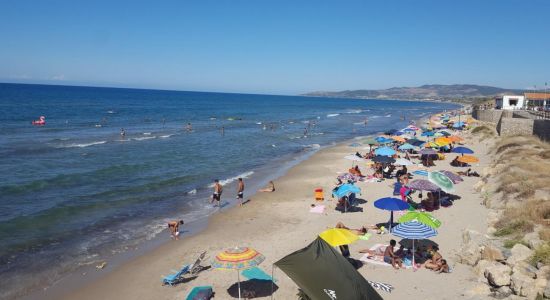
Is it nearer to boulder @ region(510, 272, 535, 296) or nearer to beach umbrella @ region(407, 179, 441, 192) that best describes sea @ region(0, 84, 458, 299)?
beach umbrella @ region(407, 179, 441, 192)

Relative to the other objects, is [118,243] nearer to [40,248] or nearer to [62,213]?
[40,248]

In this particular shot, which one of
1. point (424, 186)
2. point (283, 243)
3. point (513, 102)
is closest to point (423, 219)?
point (283, 243)

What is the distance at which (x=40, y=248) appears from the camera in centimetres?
1452

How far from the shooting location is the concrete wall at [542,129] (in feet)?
93.2

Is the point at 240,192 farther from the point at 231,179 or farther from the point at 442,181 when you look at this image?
the point at 442,181

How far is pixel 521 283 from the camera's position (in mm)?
8938

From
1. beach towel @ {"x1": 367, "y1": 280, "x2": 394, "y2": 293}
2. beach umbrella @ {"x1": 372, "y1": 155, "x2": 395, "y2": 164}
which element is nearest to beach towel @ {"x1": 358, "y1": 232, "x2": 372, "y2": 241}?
beach towel @ {"x1": 367, "y1": 280, "x2": 394, "y2": 293}

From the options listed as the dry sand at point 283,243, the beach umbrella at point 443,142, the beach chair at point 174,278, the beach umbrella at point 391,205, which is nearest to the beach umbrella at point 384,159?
the dry sand at point 283,243

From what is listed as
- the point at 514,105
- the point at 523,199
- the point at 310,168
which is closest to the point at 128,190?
the point at 310,168

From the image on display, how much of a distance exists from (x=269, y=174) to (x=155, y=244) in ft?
44.4

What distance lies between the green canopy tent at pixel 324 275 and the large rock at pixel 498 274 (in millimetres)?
3892

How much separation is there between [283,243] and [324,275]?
24.5ft

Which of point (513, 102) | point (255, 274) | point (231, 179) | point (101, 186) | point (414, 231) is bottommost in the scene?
point (231, 179)

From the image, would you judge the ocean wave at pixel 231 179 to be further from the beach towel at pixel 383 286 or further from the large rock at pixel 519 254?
the large rock at pixel 519 254
